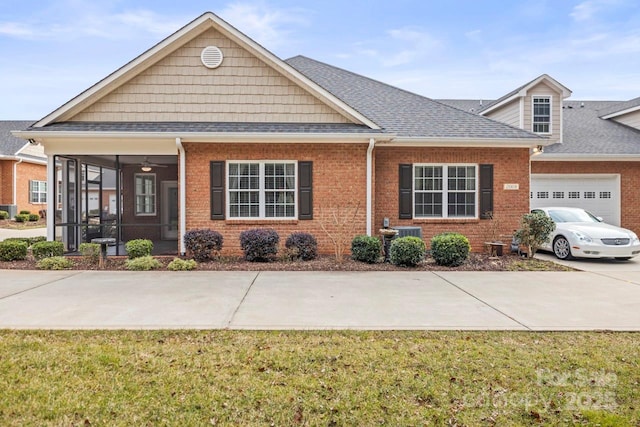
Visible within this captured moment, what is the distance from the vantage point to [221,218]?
10.5 m

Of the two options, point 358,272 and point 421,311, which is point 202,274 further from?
point 421,311

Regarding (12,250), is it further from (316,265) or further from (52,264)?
(316,265)

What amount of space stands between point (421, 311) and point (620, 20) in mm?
16737

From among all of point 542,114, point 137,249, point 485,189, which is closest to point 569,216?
point 485,189

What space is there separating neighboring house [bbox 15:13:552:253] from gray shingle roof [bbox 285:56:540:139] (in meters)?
0.14

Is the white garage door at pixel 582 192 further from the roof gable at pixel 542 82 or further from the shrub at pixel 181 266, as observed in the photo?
the shrub at pixel 181 266

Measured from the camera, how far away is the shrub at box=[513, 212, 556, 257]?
1024 centimetres

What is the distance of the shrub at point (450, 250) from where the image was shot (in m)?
9.27

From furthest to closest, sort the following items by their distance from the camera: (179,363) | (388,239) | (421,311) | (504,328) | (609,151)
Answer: (609,151) < (388,239) < (421,311) < (504,328) < (179,363)

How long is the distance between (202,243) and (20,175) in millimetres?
22522

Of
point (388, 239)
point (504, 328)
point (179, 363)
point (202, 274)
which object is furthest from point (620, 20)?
point (179, 363)

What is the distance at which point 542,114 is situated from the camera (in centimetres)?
1585

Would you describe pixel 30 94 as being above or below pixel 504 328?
above

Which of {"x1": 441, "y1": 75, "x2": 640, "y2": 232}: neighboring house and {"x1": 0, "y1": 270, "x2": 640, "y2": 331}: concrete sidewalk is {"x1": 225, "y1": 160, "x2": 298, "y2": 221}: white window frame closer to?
{"x1": 0, "y1": 270, "x2": 640, "y2": 331}: concrete sidewalk
